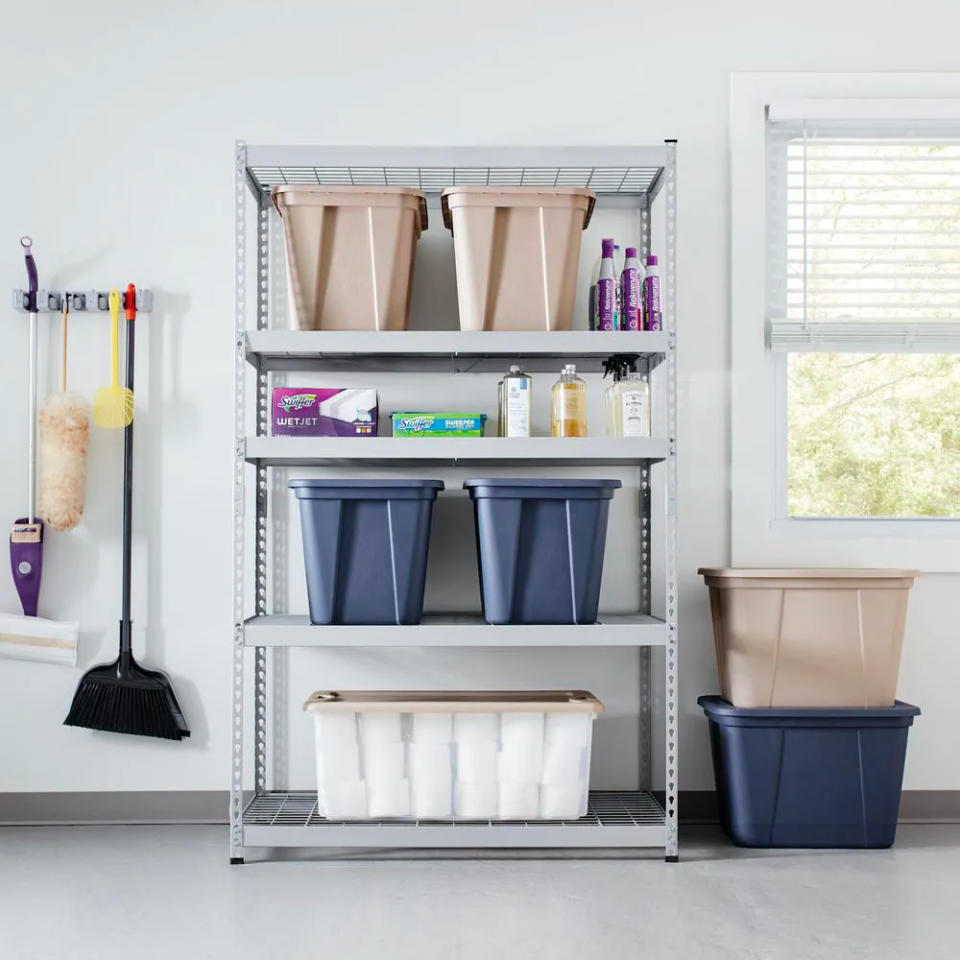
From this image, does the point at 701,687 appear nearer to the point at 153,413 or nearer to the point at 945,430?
the point at 945,430

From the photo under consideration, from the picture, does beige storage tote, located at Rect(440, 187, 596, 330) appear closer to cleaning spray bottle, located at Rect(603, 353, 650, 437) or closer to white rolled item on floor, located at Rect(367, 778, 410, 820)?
cleaning spray bottle, located at Rect(603, 353, 650, 437)

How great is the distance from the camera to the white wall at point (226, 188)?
3088 mm

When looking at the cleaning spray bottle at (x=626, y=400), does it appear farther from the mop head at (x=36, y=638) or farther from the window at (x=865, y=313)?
the mop head at (x=36, y=638)

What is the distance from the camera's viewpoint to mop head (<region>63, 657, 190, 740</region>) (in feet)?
9.91

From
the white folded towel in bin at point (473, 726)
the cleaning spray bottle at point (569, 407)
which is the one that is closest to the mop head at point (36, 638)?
the white folded towel in bin at point (473, 726)

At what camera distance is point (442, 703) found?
105 inches

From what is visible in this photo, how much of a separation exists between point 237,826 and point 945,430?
8.47 ft

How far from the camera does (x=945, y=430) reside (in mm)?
3219

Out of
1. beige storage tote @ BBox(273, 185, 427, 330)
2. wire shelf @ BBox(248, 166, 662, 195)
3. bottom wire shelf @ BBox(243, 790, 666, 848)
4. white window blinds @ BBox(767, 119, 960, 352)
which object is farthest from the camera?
white window blinds @ BBox(767, 119, 960, 352)

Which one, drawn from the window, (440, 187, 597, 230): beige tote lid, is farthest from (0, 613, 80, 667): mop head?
the window

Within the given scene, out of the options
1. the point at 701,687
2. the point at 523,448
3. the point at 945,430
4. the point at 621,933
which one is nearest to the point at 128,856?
the point at 621,933

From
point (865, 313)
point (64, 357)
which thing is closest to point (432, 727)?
point (64, 357)

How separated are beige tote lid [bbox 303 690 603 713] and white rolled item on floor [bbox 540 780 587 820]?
8.7 inches

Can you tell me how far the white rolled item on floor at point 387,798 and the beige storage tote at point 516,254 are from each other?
1.33 m
